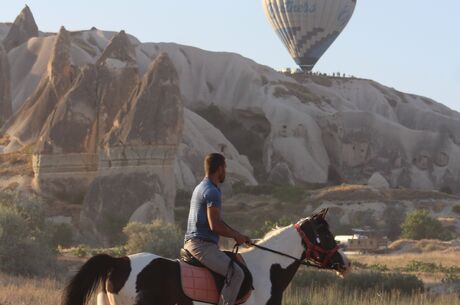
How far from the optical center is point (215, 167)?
904 cm

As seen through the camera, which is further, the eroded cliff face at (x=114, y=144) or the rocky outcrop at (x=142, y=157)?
the eroded cliff face at (x=114, y=144)

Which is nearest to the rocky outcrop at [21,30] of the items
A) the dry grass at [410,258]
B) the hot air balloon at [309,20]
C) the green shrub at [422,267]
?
the hot air balloon at [309,20]

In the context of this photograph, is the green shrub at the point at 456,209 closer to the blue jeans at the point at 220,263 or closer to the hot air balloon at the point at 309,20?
the hot air balloon at the point at 309,20

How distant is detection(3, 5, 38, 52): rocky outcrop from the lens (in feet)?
320

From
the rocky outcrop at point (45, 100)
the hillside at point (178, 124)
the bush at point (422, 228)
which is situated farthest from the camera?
the rocky outcrop at point (45, 100)

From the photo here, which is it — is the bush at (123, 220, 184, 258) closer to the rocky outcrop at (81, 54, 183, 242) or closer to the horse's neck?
the rocky outcrop at (81, 54, 183, 242)

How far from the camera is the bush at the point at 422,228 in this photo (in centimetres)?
4356

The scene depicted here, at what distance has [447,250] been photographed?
3612cm

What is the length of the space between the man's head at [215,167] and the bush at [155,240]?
1643 cm

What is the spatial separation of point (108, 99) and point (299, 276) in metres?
25.3

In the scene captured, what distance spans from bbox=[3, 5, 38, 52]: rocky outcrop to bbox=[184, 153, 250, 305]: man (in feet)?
292

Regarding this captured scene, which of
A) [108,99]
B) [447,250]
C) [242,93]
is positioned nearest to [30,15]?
[242,93]

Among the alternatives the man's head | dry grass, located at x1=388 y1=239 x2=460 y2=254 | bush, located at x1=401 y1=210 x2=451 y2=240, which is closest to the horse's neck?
the man's head

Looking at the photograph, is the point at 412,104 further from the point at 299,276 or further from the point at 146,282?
the point at 146,282
